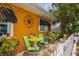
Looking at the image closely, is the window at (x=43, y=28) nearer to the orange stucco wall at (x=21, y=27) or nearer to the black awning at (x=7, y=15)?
the orange stucco wall at (x=21, y=27)

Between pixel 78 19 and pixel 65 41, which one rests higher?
pixel 78 19

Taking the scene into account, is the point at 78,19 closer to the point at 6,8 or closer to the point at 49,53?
the point at 49,53

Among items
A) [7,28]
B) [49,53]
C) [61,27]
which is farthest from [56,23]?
[7,28]

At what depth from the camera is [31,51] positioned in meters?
5.40

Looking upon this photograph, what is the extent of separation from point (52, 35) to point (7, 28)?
87 cm

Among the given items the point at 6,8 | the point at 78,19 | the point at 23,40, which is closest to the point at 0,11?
the point at 6,8

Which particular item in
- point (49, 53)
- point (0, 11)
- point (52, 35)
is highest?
point (0, 11)

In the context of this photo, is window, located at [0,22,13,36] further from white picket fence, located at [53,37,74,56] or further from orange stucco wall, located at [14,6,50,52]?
white picket fence, located at [53,37,74,56]

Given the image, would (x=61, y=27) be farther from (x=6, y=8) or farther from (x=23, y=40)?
(x=6, y=8)

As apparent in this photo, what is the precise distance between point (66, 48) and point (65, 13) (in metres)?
0.67

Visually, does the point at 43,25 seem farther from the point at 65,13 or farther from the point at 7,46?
the point at 7,46

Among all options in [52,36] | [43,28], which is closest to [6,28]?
[43,28]

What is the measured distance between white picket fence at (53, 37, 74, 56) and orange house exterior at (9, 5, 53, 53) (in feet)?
1.41

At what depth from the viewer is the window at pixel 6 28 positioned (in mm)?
5371
